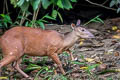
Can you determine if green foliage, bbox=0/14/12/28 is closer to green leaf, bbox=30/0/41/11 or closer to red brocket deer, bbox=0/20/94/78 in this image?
green leaf, bbox=30/0/41/11

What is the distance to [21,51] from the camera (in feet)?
Answer: 24.9

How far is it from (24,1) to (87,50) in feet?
6.19

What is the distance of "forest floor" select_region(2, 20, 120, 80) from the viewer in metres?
7.52

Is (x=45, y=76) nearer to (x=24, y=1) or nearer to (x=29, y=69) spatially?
(x=29, y=69)

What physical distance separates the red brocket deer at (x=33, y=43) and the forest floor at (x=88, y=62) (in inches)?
10.4

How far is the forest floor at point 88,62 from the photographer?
24.7 ft

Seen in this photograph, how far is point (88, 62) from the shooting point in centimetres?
834

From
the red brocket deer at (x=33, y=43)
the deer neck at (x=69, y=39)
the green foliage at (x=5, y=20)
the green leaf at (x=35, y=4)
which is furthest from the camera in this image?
the green foliage at (x=5, y=20)

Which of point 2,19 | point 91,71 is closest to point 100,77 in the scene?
point 91,71

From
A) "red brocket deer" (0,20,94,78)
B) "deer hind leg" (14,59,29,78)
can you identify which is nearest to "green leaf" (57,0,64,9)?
"red brocket deer" (0,20,94,78)

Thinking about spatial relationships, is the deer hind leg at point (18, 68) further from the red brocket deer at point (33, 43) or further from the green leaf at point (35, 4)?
the green leaf at point (35, 4)

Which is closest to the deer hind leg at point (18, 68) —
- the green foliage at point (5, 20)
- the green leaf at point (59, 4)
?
the green leaf at point (59, 4)

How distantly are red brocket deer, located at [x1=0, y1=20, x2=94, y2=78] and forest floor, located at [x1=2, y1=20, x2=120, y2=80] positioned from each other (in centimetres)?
26

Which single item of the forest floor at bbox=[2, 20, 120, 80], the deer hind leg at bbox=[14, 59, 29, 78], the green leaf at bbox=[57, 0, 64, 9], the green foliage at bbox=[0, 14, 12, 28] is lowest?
the forest floor at bbox=[2, 20, 120, 80]
